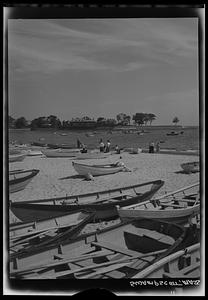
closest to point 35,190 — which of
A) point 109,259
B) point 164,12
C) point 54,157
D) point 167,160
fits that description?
point 54,157

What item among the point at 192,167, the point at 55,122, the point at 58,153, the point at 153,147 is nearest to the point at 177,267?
the point at 192,167

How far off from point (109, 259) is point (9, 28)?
4.31 ft

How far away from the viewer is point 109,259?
2016 mm

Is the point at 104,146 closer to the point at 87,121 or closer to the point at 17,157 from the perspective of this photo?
the point at 87,121

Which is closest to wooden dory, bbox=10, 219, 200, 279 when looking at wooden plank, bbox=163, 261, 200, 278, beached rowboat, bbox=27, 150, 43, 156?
wooden plank, bbox=163, 261, 200, 278

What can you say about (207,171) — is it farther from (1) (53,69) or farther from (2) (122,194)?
(1) (53,69)

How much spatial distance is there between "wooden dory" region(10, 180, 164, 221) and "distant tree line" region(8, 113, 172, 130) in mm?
341

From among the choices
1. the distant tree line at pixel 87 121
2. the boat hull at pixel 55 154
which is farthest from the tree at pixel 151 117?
the boat hull at pixel 55 154

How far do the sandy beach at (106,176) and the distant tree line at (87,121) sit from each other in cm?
17

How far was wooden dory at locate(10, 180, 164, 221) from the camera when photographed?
2055mm

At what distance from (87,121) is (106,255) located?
71cm

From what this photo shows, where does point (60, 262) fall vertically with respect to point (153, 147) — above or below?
below

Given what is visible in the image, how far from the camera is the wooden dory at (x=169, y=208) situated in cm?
205

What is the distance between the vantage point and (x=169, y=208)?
2.06 m
